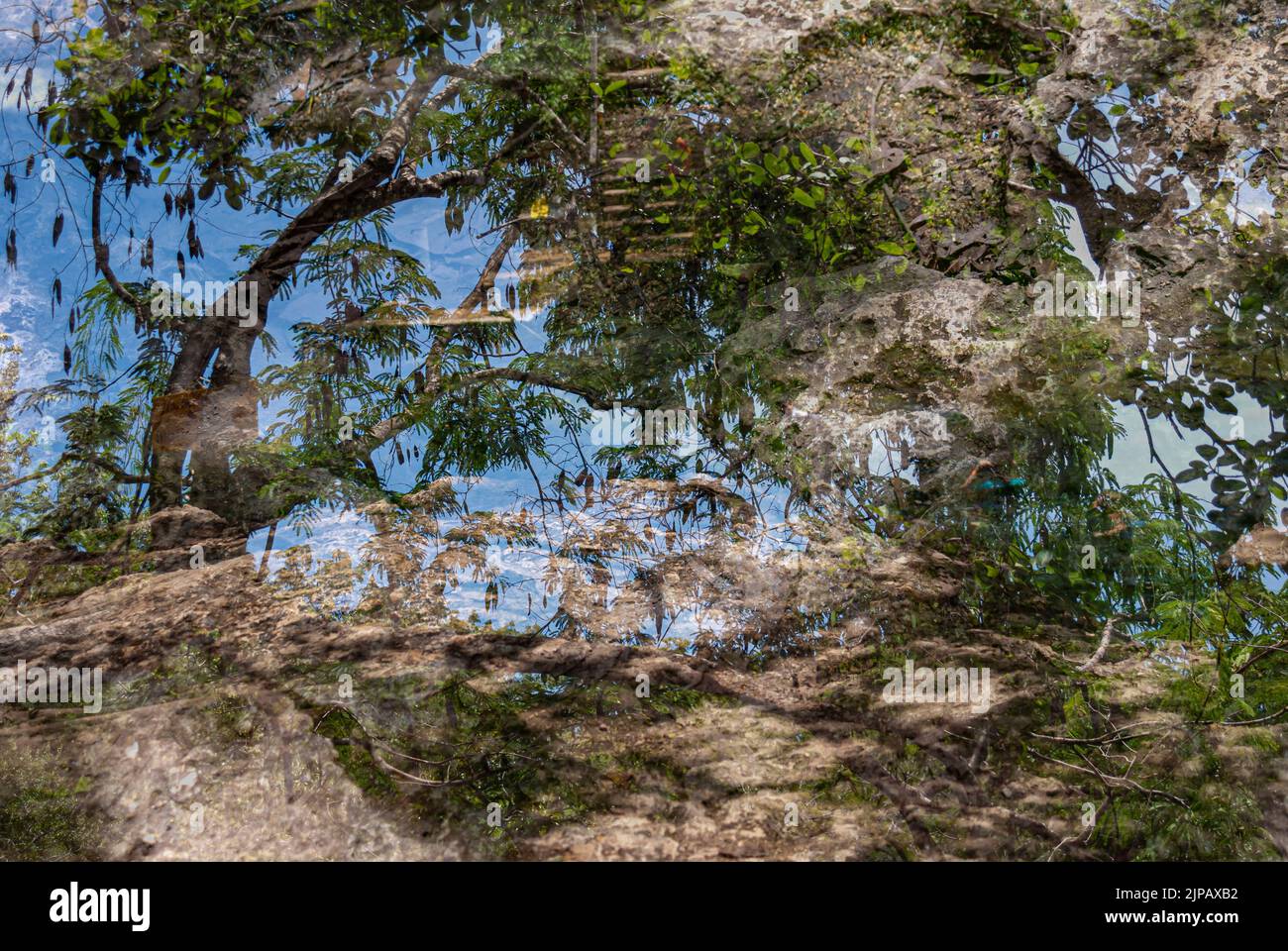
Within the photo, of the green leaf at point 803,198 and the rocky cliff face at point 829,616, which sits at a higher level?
the green leaf at point 803,198

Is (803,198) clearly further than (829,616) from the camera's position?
Yes

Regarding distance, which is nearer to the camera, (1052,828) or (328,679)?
(1052,828)

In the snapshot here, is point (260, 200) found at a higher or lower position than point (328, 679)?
higher

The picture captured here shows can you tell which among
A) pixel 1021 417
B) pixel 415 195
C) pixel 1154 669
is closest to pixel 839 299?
pixel 1021 417

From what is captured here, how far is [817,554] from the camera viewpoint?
196cm

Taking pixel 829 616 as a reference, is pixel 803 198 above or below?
above

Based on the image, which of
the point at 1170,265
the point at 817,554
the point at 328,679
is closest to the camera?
the point at 328,679

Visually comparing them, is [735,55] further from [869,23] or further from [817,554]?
[817,554]

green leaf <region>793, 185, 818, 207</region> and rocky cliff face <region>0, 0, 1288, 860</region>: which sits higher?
green leaf <region>793, 185, 818, 207</region>

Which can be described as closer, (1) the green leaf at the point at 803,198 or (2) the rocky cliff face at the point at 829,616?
(2) the rocky cliff face at the point at 829,616

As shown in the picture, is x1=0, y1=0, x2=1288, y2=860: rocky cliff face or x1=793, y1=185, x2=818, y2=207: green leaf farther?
x1=793, y1=185, x2=818, y2=207: green leaf
